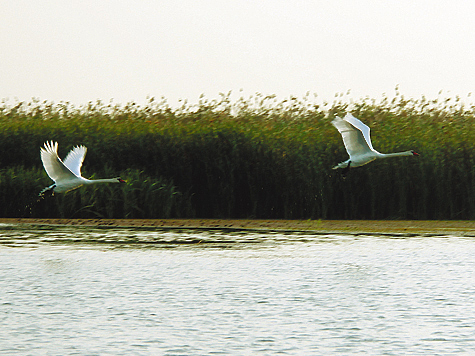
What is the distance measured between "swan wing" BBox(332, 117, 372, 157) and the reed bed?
2406mm

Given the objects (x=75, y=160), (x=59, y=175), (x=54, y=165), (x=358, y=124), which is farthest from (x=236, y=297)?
(x=75, y=160)

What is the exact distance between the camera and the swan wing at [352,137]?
14.4 meters

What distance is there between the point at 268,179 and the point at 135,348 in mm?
12598

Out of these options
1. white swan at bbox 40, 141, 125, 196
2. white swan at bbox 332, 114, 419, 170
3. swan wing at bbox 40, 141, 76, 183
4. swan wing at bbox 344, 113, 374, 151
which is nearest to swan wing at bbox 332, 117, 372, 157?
white swan at bbox 332, 114, 419, 170

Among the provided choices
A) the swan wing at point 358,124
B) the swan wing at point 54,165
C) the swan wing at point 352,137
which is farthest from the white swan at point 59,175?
the swan wing at point 358,124

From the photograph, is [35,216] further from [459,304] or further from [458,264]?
[459,304]

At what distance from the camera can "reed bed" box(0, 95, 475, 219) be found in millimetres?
18062

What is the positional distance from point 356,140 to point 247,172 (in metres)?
3.99

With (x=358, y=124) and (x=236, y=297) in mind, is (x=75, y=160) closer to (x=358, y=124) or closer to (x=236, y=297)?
(x=358, y=124)

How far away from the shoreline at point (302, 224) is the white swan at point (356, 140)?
3.88ft

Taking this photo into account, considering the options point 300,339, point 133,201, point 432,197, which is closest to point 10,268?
point 300,339

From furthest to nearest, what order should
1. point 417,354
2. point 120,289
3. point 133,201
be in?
point 133,201, point 120,289, point 417,354

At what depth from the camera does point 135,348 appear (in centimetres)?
614

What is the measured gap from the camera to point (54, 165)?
1522cm
